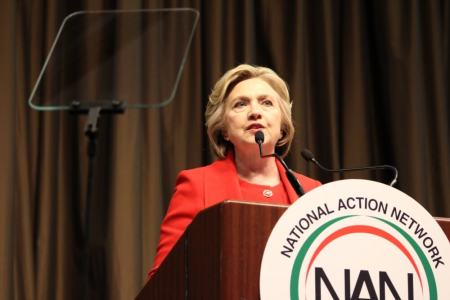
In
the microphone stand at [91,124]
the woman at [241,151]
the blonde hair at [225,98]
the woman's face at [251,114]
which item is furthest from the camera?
the blonde hair at [225,98]

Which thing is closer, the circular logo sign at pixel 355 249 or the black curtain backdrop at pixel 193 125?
the circular logo sign at pixel 355 249

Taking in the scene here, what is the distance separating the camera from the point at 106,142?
11.4 ft

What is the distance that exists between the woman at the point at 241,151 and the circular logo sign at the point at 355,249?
919 millimetres

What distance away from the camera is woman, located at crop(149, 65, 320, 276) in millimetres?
2363

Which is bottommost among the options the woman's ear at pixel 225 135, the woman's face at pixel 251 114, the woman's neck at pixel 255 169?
the woman's neck at pixel 255 169

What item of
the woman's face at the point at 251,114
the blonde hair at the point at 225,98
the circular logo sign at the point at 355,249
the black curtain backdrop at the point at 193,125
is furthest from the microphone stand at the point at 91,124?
the black curtain backdrop at the point at 193,125

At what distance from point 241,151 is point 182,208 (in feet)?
1.10

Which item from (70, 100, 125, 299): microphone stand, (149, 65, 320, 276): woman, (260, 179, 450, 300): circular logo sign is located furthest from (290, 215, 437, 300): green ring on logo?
(149, 65, 320, 276): woman

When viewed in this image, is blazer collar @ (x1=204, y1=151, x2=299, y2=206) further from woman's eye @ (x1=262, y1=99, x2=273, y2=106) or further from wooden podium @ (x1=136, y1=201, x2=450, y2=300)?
wooden podium @ (x1=136, y1=201, x2=450, y2=300)

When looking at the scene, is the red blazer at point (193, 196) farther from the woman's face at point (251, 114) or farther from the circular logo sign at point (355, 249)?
the circular logo sign at point (355, 249)

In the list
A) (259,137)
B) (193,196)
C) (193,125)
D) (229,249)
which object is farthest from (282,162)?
(193,125)

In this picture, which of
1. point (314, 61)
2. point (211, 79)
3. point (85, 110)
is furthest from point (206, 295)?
point (314, 61)

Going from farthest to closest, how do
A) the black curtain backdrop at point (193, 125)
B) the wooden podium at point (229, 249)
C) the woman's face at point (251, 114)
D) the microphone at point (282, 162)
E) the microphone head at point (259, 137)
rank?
1. the black curtain backdrop at point (193, 125)
2. the woman's face at point (251, 114)
3. the microphone head at point (259, 137)
4. the microphone at point (282, 162)
5. the wooden podium at point (229, 249)

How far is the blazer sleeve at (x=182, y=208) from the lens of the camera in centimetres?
230
